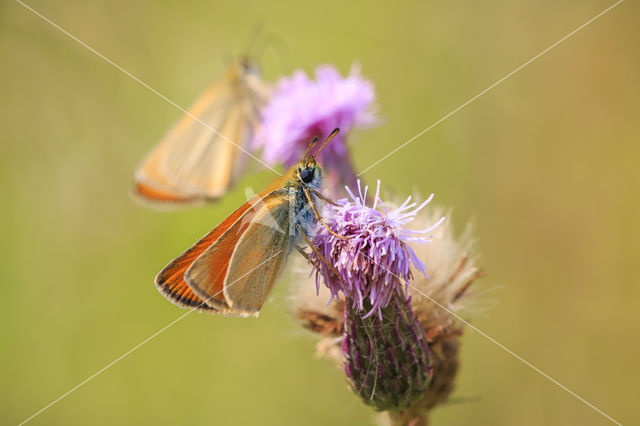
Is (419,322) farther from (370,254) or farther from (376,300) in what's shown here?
(370,254)

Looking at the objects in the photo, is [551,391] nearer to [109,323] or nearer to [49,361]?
[109,323]

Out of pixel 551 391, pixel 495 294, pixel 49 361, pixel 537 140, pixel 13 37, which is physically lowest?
pixel 551 391

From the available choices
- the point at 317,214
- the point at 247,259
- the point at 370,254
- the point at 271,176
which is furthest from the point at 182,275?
the point at 271,176

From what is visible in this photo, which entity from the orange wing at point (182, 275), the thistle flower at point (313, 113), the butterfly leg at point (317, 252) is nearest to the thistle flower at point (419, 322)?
the butterfly leg at point (317, 252)

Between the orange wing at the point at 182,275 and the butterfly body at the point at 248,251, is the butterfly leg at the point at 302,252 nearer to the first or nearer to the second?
the butterfly body at the point at 248,251

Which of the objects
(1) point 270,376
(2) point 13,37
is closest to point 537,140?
(1) point 270,376
